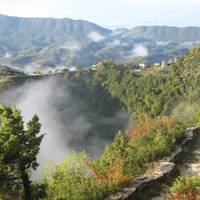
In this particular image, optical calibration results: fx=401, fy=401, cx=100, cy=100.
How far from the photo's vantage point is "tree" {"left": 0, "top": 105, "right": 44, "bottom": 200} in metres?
8.98

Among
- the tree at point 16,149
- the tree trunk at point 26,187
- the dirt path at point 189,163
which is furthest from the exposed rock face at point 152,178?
the tree at point 16,149

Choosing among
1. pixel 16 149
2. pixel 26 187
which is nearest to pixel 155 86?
pixel 26 187

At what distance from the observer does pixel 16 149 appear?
9.06m

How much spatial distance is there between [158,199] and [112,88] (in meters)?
88.0

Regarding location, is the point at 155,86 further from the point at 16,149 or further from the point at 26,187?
the point at 16,149

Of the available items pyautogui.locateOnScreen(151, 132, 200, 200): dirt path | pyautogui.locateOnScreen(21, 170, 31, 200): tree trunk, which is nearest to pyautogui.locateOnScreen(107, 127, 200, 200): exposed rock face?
pyautogui.locateOnScreen(151, 132, 200, 200): dirt path

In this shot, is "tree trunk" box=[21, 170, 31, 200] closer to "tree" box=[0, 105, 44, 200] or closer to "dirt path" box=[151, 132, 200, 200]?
"tree" box=[0, 105, 44, 200]

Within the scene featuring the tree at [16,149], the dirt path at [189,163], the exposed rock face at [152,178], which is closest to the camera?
the tree at [16,149]

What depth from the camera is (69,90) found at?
3846 inches

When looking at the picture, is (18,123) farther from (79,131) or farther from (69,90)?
(69,90)

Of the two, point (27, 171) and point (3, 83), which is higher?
point (27, 171)

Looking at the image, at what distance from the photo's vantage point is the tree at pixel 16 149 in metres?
8.98

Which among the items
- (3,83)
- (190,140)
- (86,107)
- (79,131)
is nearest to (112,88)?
(86,107)

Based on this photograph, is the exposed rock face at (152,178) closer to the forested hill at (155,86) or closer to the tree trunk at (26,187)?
the tree trunk at (26,187)
